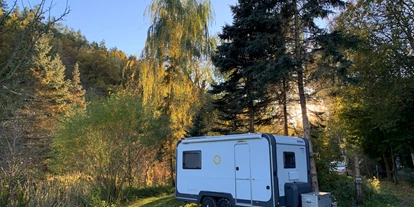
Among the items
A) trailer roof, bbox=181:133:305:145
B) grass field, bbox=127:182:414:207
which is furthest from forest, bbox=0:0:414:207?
trailer roof, bbox=181:133:305:145

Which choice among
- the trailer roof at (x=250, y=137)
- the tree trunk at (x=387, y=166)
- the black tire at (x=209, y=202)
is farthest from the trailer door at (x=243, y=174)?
the tree trunk at (x=387, y=166)

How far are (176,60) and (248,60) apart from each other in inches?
165

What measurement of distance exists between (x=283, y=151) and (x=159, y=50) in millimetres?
8406

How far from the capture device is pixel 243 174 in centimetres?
695

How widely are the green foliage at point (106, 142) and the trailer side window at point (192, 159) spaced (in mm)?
2872

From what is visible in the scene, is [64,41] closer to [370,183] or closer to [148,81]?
[148,81]

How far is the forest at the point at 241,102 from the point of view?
27.1 feet

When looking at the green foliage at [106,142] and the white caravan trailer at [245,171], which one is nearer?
the white caravan trailer at [245,171]

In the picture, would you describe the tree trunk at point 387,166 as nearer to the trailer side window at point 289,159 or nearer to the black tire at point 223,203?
the trailer side window at point 289,159

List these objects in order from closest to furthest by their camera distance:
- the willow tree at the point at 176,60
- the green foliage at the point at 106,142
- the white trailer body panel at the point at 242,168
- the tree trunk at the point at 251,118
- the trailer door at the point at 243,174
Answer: the white trailer body panel at the point at 242,168, the trailer door at the point at 243,174, the green foliage at the point at 106,142, the tree trunk at the point at 251,118, the willow tree at the point at 176,60

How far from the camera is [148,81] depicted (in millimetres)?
13484

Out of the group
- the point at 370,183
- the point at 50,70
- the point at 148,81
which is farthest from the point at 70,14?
the point at 50,70

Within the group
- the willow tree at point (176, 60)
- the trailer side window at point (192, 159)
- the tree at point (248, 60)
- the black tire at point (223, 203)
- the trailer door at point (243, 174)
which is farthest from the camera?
the willow tree at point (176, 60)

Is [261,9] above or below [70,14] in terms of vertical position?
above
